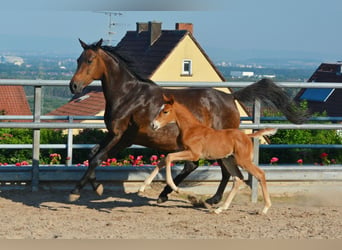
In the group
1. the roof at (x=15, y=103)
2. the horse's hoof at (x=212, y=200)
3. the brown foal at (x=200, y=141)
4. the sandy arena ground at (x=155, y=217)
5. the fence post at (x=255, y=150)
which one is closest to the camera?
the sandy arena ground at (x=155, y=217)

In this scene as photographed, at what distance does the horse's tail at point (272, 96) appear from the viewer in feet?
30.6

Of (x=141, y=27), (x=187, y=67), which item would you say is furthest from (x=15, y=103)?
(x=141, y=27)

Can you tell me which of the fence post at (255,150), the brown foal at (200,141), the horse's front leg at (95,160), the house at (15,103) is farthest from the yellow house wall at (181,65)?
the brown foal at (200,141)

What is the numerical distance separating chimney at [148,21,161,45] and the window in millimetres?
2737

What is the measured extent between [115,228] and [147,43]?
39.7 metres

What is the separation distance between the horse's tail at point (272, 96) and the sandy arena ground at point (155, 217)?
120cm

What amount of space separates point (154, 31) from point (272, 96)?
3707cm

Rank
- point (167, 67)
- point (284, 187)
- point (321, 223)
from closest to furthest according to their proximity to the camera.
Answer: point (321, 223), point (284, 187), point (167, 67)

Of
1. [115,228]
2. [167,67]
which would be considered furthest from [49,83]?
[167,67]

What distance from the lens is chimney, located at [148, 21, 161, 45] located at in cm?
4575

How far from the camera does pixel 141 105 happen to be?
29.1 feet

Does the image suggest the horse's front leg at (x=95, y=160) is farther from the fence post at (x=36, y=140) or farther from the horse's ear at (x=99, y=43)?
the horse's ear at (x=99, y=43)

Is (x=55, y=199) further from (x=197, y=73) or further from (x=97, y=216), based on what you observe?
(x=197, y=73)

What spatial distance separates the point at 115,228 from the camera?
727 cm
